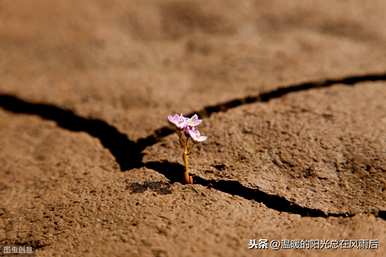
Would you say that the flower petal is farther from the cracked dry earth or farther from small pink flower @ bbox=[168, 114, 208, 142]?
the cracked dry earth

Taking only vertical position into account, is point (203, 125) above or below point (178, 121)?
above

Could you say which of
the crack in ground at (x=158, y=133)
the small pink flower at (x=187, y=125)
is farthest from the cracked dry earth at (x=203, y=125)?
the small pink flower at (x=187, y=125)

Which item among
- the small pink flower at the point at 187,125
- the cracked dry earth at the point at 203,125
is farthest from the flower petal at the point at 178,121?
Result: the cracked dry earth at the point at 203,125

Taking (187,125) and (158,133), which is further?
(158,133)

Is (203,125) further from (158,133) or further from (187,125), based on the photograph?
(187,125)

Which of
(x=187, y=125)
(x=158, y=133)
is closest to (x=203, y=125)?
(x=158, y=133)

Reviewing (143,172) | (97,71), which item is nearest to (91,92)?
(97,71)

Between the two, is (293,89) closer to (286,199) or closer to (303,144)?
(303,144)

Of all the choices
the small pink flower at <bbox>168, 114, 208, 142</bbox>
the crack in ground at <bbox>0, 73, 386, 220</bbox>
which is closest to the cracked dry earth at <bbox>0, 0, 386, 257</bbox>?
the crack in ground at <bbox>0, 73, 386, 220</bbox>

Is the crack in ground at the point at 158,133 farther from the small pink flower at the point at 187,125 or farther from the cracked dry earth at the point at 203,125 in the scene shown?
the small pink flower at the point at 187,125
